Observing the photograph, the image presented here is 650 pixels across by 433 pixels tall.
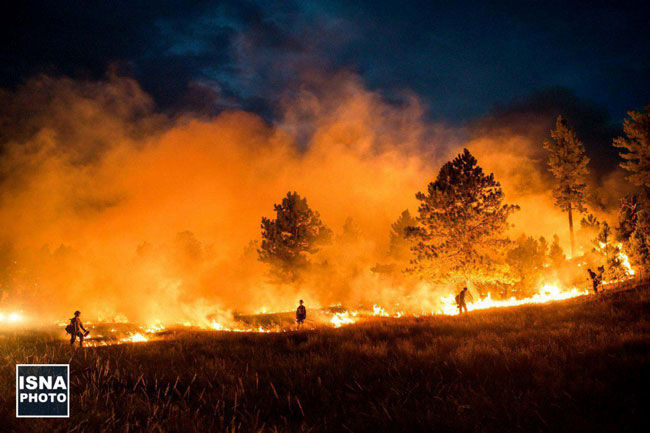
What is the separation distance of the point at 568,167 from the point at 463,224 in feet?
100

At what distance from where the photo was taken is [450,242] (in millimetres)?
25875

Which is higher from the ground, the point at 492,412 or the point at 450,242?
A: the point at 450,242

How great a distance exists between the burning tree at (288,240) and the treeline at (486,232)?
13cm

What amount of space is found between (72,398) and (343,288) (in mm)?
54419

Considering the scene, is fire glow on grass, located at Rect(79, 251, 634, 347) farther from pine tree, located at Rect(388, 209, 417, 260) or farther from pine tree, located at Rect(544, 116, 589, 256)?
pine tree, located at Rect(388, 209, 417, 260)

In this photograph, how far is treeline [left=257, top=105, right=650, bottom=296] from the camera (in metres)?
18.9

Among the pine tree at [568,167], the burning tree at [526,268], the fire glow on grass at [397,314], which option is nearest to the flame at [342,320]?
the fire glow on grass at [397,314]

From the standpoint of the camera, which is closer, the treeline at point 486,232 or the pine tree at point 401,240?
the treeline at point 486,232

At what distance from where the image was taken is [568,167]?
44.8 m

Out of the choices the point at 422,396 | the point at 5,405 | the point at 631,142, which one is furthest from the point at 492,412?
the point at 631,142

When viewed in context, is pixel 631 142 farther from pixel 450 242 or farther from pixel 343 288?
pixel 343 288

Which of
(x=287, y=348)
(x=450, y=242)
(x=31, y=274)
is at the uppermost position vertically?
(x=31, y=274)

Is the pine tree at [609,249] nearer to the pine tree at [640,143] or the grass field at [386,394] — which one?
the grass field at [386,394]

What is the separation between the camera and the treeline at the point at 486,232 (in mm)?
18875
